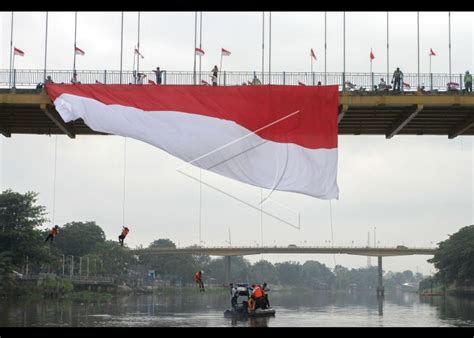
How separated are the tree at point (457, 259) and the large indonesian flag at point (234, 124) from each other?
75.6 m

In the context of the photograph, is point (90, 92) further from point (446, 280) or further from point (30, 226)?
point (446, 280)

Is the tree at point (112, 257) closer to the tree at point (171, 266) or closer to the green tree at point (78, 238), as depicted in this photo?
the green tree at point (78, 238)

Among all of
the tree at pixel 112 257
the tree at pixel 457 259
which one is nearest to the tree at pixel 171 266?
the tree at pixel 112 257

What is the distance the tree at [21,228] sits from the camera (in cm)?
6812

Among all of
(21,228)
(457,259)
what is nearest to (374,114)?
(21,228)

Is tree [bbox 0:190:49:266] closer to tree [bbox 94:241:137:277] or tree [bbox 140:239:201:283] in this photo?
tree [bbox 94:241:137:277]

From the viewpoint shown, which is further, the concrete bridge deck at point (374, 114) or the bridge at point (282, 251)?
the bridge at point (282, 251)

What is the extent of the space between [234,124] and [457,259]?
81.4 m

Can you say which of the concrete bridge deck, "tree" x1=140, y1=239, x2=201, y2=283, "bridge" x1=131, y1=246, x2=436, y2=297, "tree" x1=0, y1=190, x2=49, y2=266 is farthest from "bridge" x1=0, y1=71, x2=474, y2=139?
"tree" x1=140, y1=239, x2=201, y2=283

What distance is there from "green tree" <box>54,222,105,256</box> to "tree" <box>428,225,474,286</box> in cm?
4848

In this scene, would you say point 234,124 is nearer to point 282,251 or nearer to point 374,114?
point 374,114
